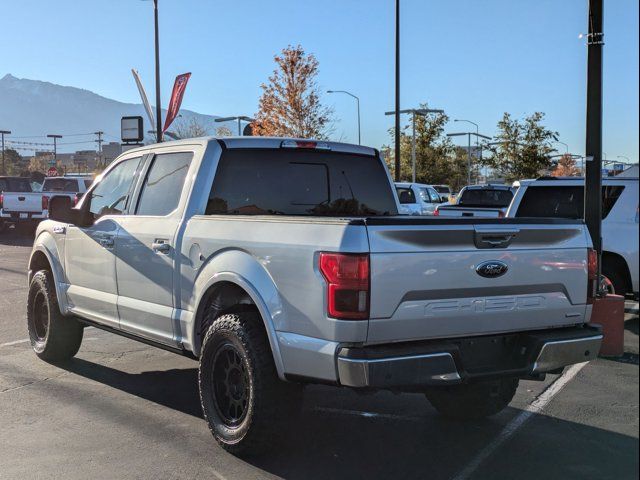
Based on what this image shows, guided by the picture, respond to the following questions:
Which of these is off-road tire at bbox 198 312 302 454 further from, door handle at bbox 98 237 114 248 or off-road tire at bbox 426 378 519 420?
door handle at bbox 98 237 114 248

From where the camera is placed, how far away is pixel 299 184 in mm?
5332

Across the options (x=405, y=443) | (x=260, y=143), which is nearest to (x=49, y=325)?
(x=260, y=143)

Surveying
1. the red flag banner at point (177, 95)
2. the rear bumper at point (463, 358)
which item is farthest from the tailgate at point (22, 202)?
the rear bumper at point (463, 358)

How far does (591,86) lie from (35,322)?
6105mm

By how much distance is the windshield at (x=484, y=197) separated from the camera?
16922 millimetres

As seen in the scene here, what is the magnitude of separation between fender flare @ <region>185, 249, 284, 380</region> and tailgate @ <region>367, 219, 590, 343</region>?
65cm

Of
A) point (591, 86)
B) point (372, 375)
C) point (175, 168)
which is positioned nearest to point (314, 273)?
point (372, 375)

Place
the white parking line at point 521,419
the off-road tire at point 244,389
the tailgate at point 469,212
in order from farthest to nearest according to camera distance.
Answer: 1. the tailgate at point 469,212
2. the white parking line at point 521,419
3. the off-road tire at point 244,389

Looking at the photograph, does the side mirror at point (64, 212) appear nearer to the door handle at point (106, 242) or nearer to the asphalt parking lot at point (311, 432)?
the door handle at point (106, 242)

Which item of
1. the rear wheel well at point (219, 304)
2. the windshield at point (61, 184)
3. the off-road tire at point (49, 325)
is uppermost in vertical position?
the windshield at point (61, 184)

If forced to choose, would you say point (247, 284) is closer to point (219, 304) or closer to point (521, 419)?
point (219, 304)

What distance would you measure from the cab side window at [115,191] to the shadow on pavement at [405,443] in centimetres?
162

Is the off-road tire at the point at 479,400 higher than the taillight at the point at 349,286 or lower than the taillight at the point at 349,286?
lower

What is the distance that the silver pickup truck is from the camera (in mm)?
3455
